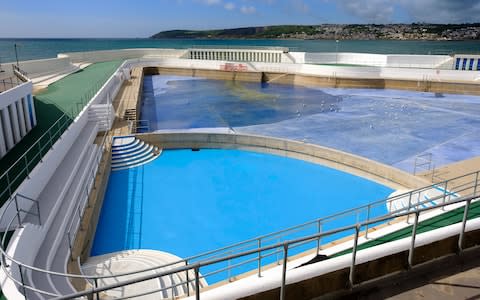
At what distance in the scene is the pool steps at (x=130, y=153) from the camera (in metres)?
15.4

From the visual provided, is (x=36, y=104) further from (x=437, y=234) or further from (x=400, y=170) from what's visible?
(x=437, y=234)

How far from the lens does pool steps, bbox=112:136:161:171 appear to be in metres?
15.4

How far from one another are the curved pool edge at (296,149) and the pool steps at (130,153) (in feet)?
1.95

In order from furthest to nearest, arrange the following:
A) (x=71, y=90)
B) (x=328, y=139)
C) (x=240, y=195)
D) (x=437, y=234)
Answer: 1. (x=71, y=90)
2. (x=328, y=139)
3. (x=240, y=195)
4. (x=437, y=234)

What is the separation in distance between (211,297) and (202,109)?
21.1m

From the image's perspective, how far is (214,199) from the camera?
42.1 ft

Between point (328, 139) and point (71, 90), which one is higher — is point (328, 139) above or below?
below

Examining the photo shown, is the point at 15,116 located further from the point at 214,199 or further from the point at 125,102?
the point at 125,102

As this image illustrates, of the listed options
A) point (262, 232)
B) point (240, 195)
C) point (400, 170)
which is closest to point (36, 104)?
point (240, 195)

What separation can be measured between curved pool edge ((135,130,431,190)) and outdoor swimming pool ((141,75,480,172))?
105 cm

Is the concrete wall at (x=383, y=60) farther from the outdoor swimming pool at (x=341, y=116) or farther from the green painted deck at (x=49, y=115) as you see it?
the green painted deck at (x=49, y=115)

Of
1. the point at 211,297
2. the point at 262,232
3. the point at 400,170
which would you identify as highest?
the point at 211,297

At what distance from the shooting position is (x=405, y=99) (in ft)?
90.1

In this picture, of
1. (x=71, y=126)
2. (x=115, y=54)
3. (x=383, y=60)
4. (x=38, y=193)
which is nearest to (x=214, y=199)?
(x=38, y=193)
